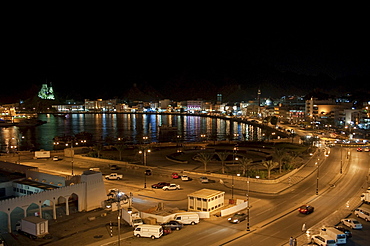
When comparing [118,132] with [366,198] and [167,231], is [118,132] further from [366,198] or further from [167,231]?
[167,231]

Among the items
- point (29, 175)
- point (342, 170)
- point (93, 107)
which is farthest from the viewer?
point (93, 107)

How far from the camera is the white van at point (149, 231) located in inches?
381

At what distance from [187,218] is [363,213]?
5.90 metres

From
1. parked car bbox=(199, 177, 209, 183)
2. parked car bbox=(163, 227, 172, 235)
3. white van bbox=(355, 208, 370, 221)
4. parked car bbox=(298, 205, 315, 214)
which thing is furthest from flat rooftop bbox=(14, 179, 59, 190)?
white van bbox=(355, 208, 370, 221)

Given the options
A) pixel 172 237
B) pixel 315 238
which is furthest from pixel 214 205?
pixel 315 238

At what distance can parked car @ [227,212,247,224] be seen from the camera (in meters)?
10.8

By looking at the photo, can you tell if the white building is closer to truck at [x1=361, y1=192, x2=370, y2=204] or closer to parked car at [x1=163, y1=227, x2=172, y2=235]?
Result: parked car at [x1=163, y1=227, x2=172, y2=235]

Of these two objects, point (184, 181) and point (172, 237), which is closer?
point (172, 237)

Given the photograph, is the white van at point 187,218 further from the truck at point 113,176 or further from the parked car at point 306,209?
the truck at point 113,176

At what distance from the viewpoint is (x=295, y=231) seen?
10031mm

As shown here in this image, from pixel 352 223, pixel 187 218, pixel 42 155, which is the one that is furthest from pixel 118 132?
pixel 352 223

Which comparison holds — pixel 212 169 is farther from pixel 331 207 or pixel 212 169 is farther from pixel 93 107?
pixel 93 107

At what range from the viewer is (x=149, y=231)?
382 inches

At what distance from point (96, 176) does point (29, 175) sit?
12.4 feet
